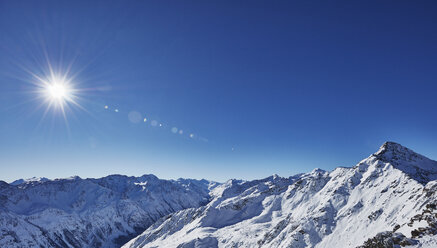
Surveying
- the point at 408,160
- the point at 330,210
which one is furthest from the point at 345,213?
the point at 408,160

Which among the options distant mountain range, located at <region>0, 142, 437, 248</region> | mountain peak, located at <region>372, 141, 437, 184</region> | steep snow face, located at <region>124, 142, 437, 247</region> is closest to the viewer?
distant mountain range, located at <region>0, 142, 437, 248</region>

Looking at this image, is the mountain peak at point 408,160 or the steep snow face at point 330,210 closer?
the steep snow face at point 330,210

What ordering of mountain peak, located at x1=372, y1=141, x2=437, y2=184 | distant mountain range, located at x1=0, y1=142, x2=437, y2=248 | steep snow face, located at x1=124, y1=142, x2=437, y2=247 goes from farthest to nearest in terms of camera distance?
mountain peak, located at x1=372, y1=141, x2=437, y2=184
steep snow face, located at x1=124, y1=142, x2=437, y2=247
distant mountain range, located at x1=0, y1=142, x2=437, y2=248

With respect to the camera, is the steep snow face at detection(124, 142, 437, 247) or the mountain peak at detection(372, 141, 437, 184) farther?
the mountain peak at detection(372, 141, 437, 184)

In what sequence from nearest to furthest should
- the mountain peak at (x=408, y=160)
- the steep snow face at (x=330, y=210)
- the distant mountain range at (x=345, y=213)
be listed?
1. the distant mountain range at (x=345, y=213)
2. the steep snow face at (x=330, y=210)
3. the mountain peak at (x=408, y=160)

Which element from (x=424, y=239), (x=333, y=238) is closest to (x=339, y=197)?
(x=333, y=238)

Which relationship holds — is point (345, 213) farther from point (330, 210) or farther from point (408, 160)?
point (408, 160)

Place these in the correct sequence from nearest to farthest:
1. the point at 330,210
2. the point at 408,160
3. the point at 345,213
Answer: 1. the point at 345,213
2. the point at 330,210
3. the point at 408,160

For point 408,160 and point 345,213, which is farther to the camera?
point 408,160

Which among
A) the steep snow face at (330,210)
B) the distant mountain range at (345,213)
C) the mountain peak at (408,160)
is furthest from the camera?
the mountain peak at (408,160)
